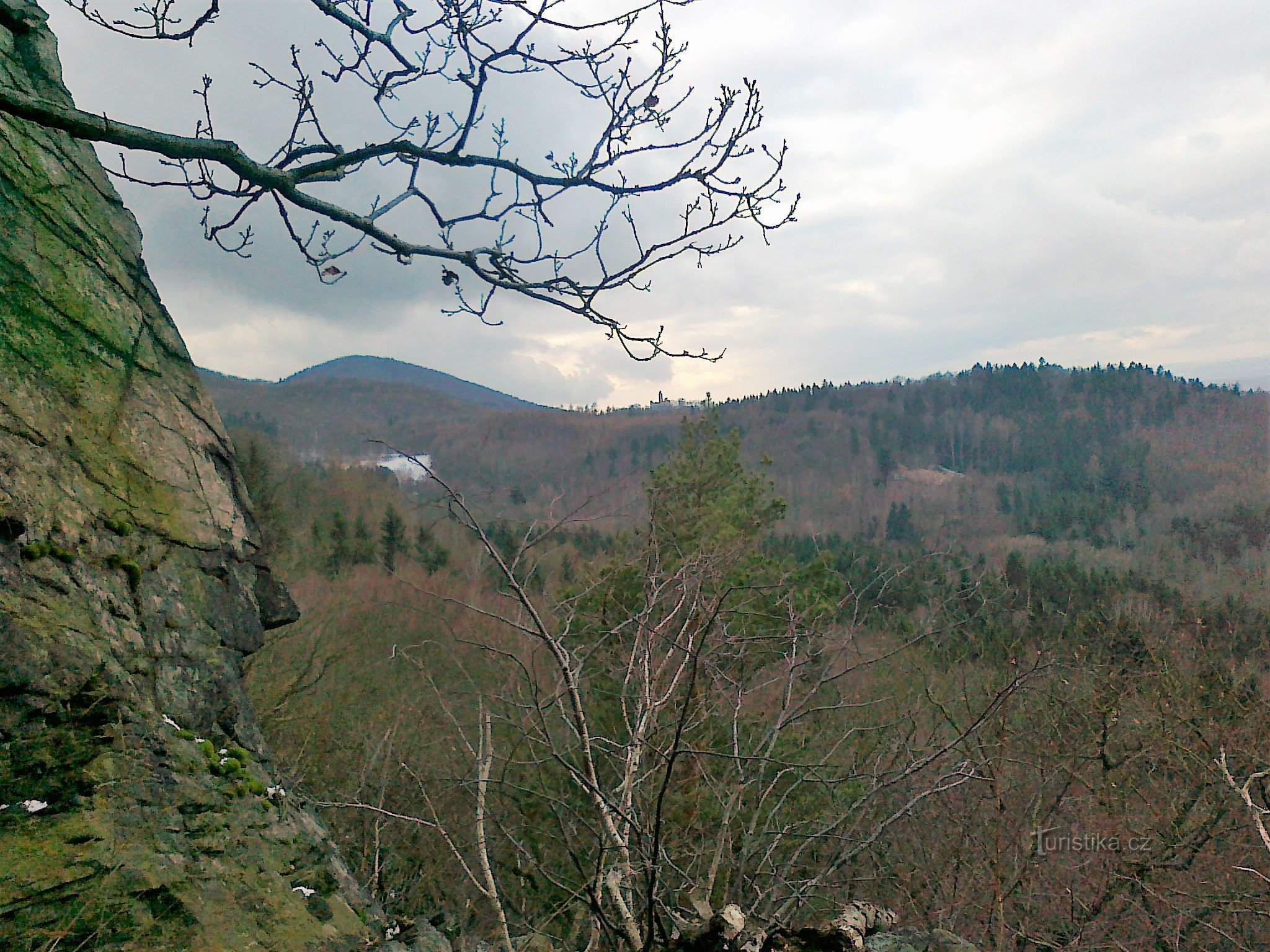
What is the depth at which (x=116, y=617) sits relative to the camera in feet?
9.34

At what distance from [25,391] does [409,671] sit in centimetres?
1588

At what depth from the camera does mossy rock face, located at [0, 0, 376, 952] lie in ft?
6.88

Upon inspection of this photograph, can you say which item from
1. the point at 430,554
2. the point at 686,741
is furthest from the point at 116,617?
the point at 430,554

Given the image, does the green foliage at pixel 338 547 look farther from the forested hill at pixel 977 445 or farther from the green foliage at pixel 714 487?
the green foliage at pixel 714 487

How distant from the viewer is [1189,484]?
72.2 metres

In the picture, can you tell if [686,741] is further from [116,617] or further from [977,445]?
[977,445]

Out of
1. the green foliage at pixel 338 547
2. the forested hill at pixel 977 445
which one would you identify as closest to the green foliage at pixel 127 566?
the green foliage at pixel 338 547

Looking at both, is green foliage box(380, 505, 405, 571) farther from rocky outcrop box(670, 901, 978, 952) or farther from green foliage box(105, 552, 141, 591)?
rocky outcrop box(670, 901, 978, 952)

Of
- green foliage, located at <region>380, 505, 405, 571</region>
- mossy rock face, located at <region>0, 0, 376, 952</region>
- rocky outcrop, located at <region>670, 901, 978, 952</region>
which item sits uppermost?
mossy rock face, located at <region>0, 0, 376, 952</region>

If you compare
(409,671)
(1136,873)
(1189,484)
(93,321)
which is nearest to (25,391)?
(93,321)

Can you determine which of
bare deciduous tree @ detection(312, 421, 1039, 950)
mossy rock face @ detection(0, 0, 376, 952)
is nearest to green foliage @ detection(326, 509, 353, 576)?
bare deciduous tree @ detection(312, 421, 1039, 950)

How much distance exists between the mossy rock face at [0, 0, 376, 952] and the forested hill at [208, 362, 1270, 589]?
3440 centimetres

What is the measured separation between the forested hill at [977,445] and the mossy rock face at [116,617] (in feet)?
113

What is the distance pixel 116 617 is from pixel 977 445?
10757 centimetres
